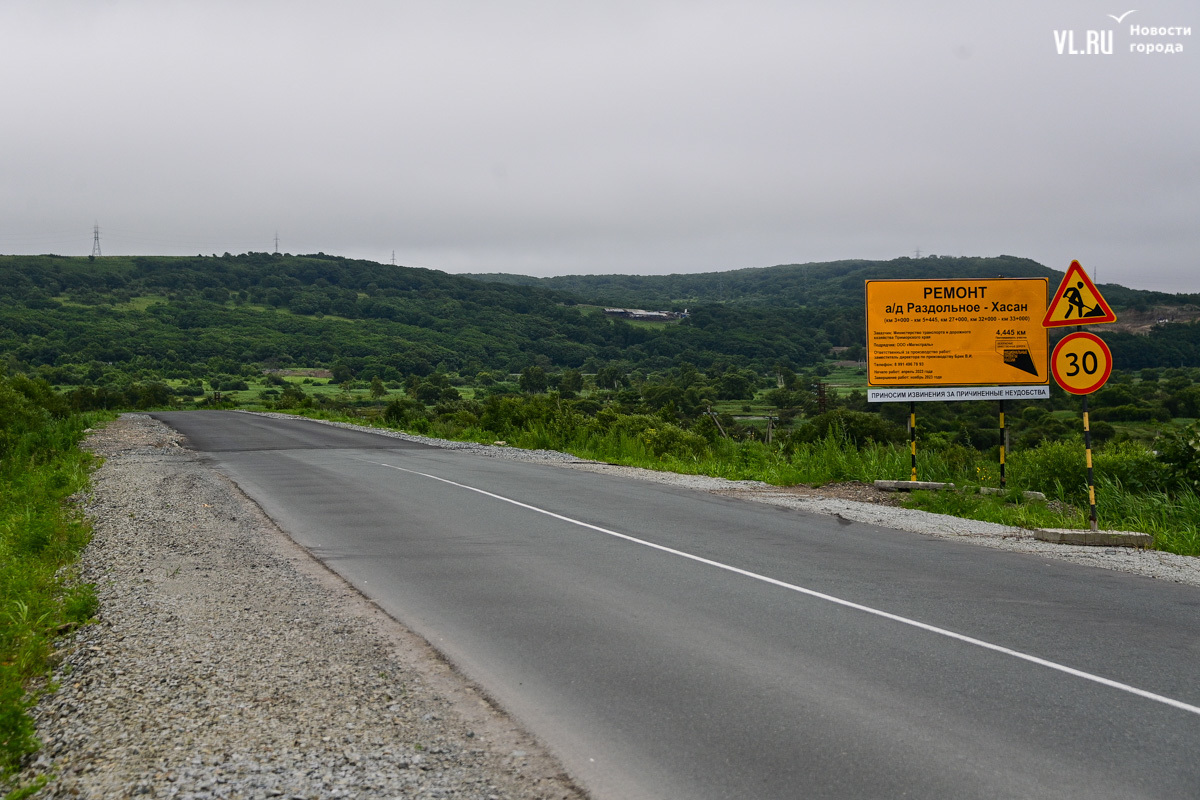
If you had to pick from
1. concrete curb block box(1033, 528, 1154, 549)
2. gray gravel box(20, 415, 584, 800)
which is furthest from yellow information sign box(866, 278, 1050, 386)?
gray gravel box(20, 415, 584, 800)

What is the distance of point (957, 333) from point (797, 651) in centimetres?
1134

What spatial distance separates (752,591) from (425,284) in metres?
178

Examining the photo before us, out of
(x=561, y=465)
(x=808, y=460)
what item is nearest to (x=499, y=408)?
(x=561, y=465)

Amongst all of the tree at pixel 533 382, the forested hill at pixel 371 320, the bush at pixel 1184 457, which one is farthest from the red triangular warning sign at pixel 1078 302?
the tree at pixel 533 382

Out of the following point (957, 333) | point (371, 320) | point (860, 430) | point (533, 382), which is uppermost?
point (371, 320)

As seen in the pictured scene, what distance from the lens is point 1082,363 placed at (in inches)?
431

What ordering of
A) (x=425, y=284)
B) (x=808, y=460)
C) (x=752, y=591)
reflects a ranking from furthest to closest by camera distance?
(x=425, y=284) < (x=808, y=460) < (x=752, y=591)

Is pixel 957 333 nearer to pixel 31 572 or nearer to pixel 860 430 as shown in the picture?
pixel 860 430

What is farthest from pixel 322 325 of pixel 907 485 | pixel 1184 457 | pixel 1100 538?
pixel 1100 538

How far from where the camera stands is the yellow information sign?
51.7 ft

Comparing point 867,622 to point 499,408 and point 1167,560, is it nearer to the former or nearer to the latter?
point 1167,560

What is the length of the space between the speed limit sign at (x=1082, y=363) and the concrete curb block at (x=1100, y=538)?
172 centimetres

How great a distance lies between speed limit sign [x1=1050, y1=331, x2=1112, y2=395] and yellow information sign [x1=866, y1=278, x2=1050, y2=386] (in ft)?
15.9

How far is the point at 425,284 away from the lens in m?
180
